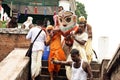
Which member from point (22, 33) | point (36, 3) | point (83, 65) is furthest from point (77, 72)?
point (36, 3)

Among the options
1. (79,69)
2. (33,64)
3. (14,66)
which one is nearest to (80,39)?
(33,64)

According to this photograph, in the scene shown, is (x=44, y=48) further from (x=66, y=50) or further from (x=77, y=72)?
(x=77, y=72)

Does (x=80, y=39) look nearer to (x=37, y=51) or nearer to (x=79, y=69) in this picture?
(x=37, y=51)

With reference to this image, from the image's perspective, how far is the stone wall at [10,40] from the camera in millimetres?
15227

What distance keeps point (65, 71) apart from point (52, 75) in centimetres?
63

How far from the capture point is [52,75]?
37.3 feet

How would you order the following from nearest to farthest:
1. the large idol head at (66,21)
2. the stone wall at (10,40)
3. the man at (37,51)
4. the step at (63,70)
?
the large idol head at (66,21)
the man at (37,51)
the step at (63,70)
the stone wall at (10,40)

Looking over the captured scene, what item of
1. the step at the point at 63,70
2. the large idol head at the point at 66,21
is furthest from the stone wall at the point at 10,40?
the large idol head at the point at 66,21

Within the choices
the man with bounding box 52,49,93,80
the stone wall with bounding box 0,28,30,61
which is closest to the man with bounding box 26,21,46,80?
the man with bounding box 52,49,93,80

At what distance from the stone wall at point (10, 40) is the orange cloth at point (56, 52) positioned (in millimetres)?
3822

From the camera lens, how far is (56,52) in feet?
37.1

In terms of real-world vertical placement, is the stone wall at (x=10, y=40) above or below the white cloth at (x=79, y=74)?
below

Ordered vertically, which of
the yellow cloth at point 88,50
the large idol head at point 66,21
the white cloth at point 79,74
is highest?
the large idol head at point 66,21

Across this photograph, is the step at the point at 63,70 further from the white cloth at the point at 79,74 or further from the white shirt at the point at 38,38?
the white cloth at the point at 79,74
